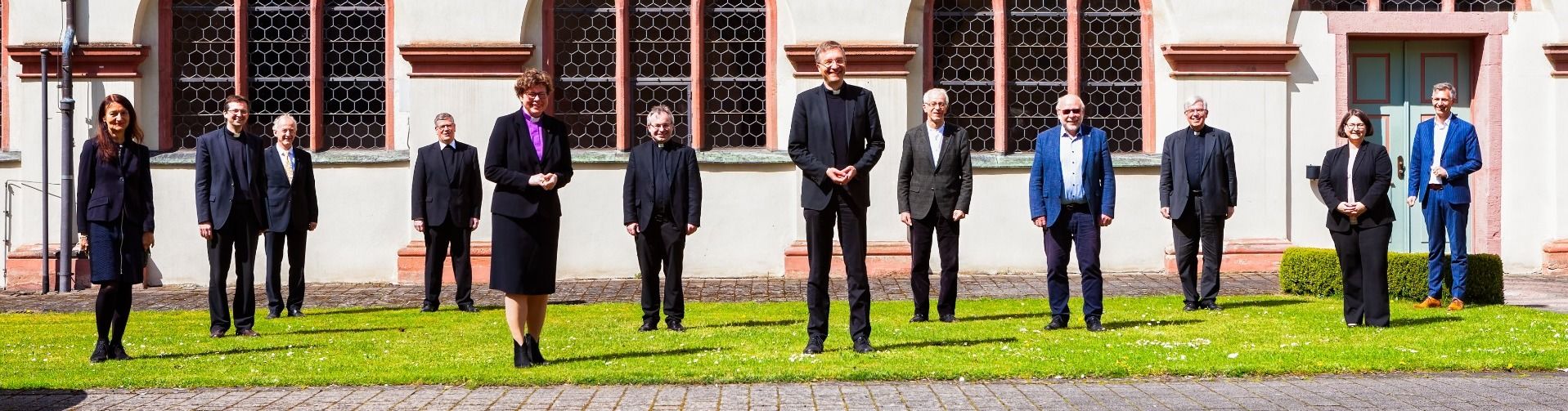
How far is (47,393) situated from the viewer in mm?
7219

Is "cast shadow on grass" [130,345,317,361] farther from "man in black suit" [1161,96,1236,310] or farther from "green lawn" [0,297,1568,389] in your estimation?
"man in black suit" [1161,96,1236,310]

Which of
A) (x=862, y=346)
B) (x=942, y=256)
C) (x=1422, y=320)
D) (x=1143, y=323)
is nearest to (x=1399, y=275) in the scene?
(x=1422, y=320)

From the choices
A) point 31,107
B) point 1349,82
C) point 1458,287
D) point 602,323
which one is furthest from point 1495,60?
point 31,107

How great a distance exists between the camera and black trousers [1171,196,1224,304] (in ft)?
37.7

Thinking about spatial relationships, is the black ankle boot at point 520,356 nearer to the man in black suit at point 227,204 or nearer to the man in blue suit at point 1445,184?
the man in black suit at point 227,204

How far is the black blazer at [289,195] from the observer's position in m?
11.9

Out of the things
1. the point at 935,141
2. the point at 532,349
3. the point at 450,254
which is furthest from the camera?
the point at 450,254

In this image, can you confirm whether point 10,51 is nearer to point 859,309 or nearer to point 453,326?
point 453,326

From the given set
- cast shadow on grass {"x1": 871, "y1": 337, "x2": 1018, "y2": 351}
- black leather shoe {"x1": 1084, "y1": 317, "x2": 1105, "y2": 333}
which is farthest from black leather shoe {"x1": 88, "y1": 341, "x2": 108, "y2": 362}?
black leather shoe {"x1": 1084, "y1": 317, "x2": 1105, "y2": 333}

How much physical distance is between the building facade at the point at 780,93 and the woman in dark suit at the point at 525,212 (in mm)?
8213

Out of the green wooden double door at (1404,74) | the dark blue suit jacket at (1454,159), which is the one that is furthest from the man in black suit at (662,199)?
the green wooden double door at (1404,74)

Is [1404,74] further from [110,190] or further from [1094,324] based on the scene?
[110,190]

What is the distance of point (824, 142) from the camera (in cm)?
848

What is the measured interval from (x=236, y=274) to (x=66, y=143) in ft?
21.6
